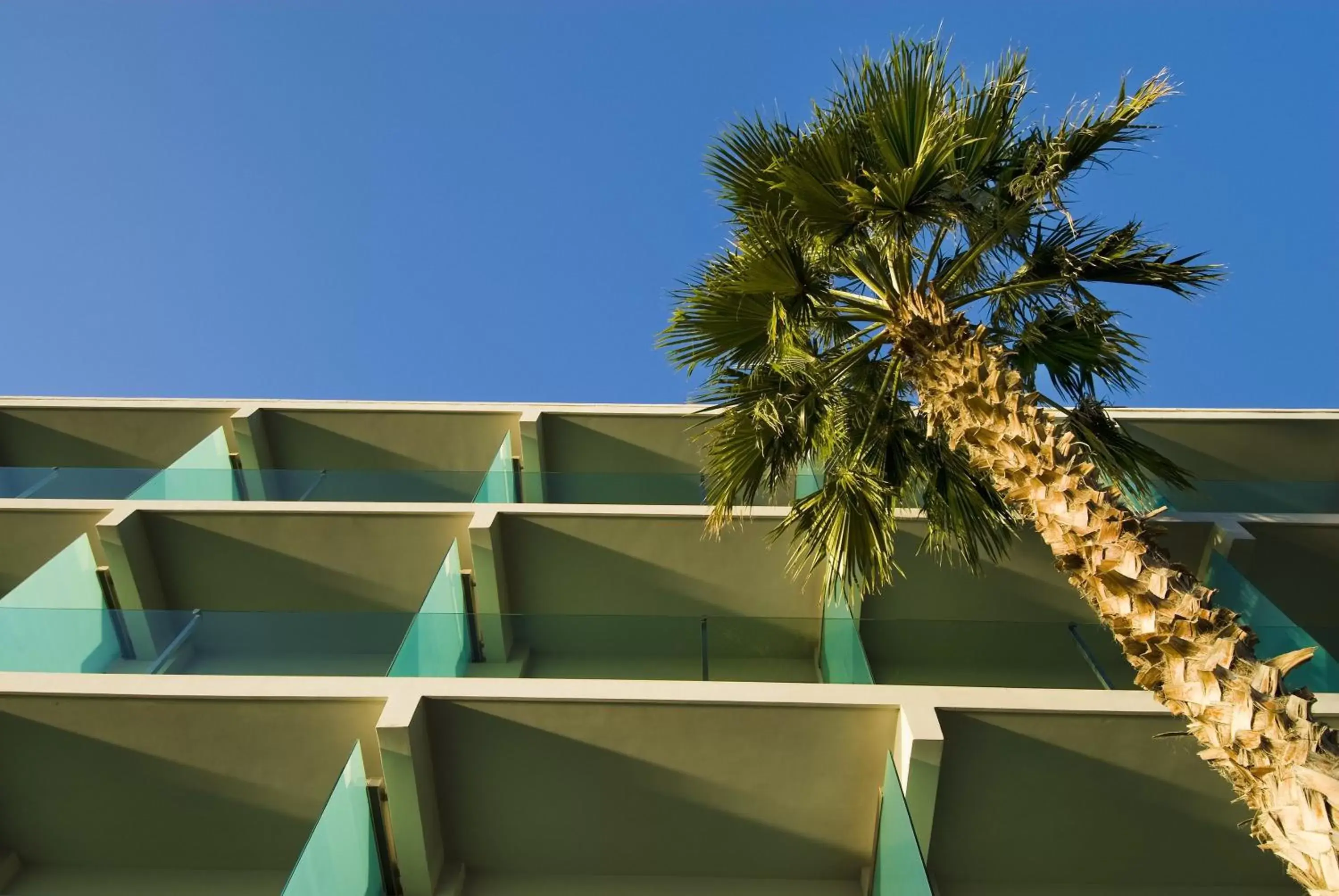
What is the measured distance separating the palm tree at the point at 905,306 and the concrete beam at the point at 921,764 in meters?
1.21

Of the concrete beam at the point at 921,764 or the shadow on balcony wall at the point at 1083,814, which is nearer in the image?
the concrete beam at the point at 921,764

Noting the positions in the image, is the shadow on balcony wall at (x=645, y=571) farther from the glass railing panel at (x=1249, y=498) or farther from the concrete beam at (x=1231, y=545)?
the glass railing panel at (x=1249, y=498)

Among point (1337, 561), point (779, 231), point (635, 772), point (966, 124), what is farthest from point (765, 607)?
point (1337, 561)

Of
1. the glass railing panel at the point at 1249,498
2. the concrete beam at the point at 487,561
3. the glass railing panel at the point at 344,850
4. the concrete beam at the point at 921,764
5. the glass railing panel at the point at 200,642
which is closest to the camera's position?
the glass railing panel at the point at 344,850

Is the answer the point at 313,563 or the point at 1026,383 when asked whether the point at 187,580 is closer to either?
the point at 313,563

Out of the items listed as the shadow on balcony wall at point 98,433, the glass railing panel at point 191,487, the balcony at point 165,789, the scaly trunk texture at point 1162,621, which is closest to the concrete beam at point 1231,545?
the scaly trunk texture at point 1162,621

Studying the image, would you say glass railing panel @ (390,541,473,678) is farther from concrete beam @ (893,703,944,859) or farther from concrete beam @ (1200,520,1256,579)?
concrete beam @ (1200,520,1256,579)

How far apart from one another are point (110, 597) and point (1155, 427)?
43.7 feet

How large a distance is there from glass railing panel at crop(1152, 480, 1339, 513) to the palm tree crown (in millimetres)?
2948

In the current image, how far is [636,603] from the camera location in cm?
1070

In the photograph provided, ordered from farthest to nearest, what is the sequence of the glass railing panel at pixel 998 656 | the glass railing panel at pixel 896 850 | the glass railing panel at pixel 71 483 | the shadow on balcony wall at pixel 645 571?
the glass railing panel at pixel 71 483 < the shadow on balcony wall at pixel 645 571 < the glass railing panel at pixel 998 656 < the glass railing panel at pixel 896 850

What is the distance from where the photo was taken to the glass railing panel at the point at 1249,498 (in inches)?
419

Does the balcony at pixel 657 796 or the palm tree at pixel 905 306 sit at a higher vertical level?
the palm tree at pixel 905 306

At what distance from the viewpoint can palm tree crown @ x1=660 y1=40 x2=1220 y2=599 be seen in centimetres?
723
